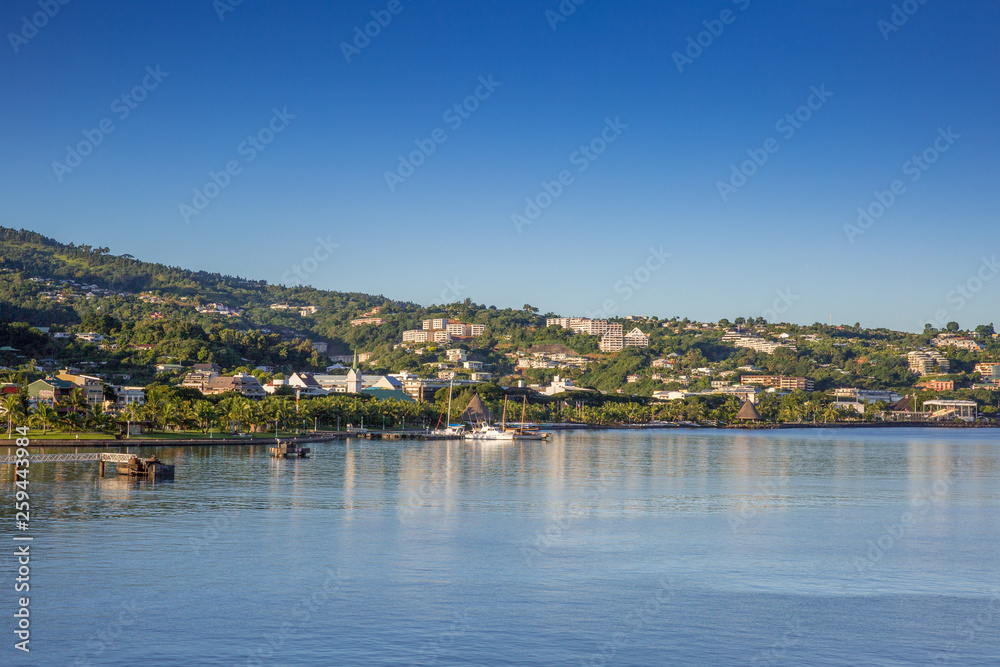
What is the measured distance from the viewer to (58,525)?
26641 millimetres

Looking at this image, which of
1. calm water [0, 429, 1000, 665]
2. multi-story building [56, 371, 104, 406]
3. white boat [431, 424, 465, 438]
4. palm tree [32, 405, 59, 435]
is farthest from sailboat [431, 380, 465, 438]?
calm water [0, 429, 1000, 665]

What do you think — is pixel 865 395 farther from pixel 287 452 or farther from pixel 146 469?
pixel 146 469

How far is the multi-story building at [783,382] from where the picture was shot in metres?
193

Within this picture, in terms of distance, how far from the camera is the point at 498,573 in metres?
22.0

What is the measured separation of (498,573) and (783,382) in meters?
182

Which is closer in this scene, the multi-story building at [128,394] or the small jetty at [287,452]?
the small jetty at [287,452]

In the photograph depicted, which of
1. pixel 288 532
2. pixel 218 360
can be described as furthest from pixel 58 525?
pixel 218 360

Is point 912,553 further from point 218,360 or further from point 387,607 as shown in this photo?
point 218,360

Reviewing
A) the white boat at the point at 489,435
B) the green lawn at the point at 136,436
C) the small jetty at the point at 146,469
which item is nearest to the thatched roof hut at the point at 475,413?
the white boat at the point at 489,435

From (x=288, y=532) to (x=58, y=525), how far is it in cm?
631

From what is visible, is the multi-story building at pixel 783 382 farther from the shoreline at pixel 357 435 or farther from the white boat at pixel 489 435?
the white boat at pixel 489 435

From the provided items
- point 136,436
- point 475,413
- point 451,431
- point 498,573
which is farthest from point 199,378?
point 498,573

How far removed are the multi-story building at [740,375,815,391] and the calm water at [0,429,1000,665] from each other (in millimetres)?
155365

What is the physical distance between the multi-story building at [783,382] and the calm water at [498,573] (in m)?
155
